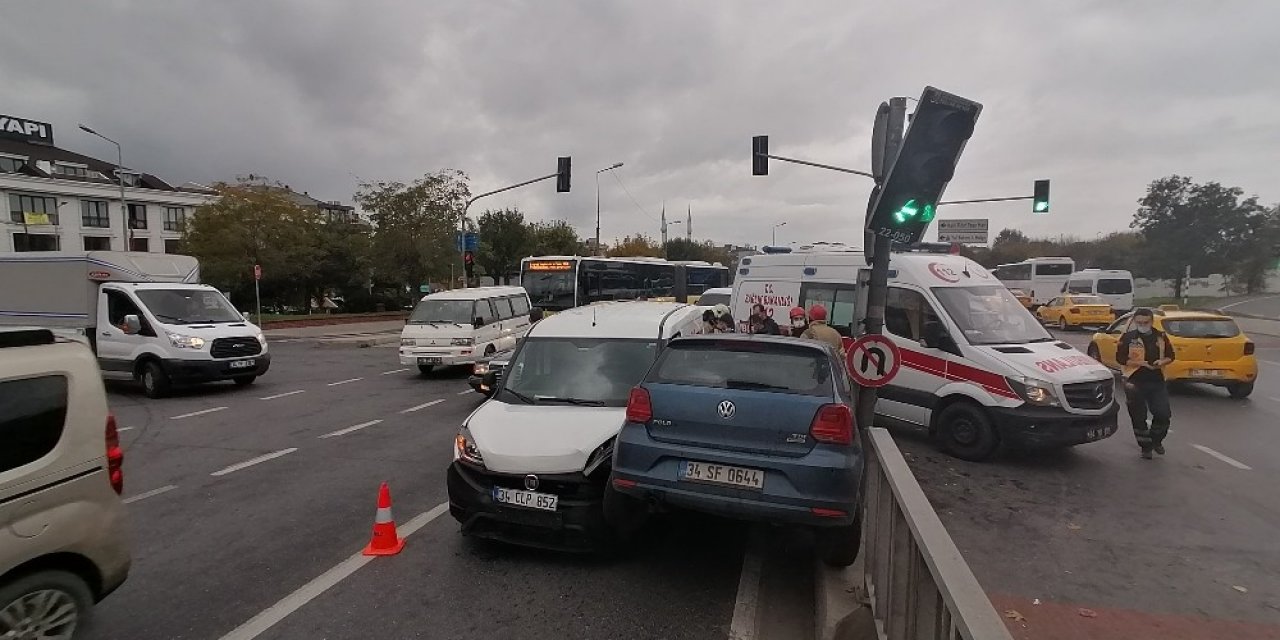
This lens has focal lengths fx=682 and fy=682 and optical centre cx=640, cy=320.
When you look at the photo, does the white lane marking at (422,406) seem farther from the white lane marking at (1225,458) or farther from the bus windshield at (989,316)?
the white lane marking at (1225,458)

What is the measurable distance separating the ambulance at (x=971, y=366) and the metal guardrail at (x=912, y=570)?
11.8 feet

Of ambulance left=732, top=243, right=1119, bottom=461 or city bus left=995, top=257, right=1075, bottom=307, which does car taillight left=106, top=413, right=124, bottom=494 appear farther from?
city bus left=995, top=257, right=1075, bottom=307

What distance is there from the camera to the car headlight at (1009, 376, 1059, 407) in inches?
294

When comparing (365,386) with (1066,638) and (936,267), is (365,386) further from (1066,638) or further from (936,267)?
(1066,638)

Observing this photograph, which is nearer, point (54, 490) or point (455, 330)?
point (54, 490)

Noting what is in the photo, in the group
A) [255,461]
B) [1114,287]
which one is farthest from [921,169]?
[1114,287]

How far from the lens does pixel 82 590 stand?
11.7 ft

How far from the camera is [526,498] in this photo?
4.72 metres

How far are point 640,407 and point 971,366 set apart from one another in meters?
5.08

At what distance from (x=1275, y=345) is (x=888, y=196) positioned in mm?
25596

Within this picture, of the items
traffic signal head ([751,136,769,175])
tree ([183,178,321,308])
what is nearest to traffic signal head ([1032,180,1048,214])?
traffic signal head ([751,136,769,175])

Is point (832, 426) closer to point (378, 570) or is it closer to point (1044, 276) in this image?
point (378, 570)

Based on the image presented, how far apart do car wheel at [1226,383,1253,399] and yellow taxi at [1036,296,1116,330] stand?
19.1 meters

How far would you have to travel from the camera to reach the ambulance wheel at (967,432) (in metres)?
7.89
